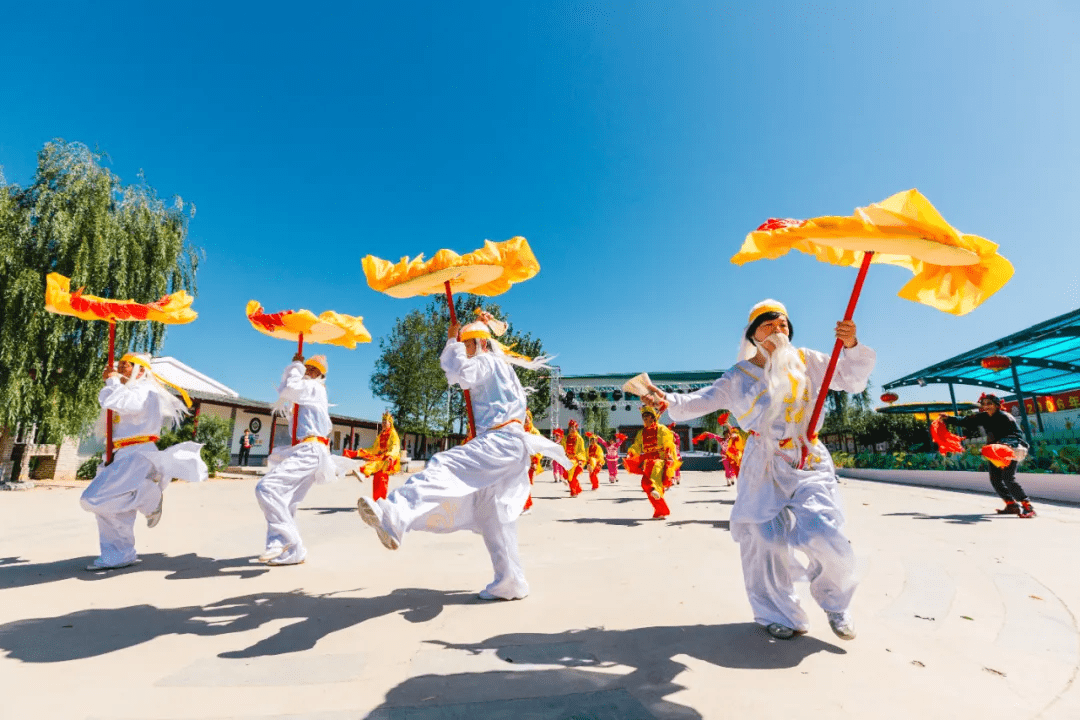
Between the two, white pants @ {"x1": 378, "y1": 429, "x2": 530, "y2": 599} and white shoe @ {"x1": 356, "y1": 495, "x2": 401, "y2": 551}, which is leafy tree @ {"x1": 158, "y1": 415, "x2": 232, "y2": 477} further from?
white shoe @ {"x1": 356, "y1": 495, "x2": 401, "y2": 551}

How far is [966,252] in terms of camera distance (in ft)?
7.77

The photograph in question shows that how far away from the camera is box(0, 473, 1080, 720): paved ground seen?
1988 millimetres

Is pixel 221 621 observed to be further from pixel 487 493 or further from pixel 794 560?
pixel 794 560

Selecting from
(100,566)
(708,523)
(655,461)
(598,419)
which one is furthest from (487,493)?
(598,419)

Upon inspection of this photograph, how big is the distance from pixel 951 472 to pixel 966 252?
1474 cm

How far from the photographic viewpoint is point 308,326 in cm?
518

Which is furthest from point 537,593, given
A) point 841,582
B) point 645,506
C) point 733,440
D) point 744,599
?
point 733,440

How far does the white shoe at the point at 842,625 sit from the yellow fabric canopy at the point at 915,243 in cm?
158

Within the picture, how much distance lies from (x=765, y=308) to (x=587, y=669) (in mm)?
2097

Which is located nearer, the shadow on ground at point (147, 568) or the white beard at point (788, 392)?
the white beard at point (788, 392)

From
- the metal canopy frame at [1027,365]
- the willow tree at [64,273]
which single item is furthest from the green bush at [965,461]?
the willow tree at [64,273]

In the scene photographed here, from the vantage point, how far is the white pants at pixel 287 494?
447 cm

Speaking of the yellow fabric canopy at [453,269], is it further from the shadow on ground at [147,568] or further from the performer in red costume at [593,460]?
the performer in red costume at [593,460]

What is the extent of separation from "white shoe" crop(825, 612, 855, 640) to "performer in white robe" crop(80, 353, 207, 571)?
4.54 metres
